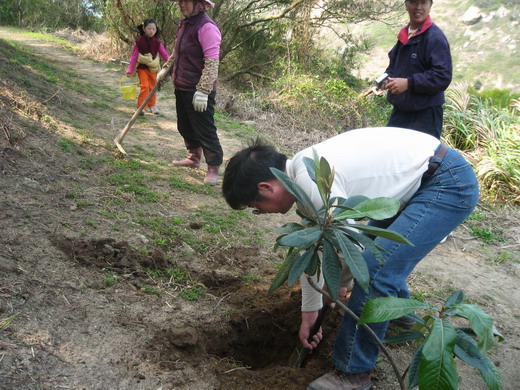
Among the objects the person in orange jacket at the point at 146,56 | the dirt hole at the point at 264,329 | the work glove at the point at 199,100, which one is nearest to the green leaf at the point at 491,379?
the dirt hole at the point at 264,329

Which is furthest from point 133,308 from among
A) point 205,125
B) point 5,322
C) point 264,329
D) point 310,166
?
point 205,125

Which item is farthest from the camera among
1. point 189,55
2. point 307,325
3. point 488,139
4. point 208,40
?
point 488,139

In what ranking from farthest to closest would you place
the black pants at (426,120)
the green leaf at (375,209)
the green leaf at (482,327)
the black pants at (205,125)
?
1. the black pants at (205,125)
2. the black pants at (426,120)
3. the green leaf at (375,209)
4. the green leaf at (482,327)

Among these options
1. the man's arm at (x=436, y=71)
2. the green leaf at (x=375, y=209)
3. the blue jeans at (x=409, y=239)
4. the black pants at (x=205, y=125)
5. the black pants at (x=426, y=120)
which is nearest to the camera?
the green leaf at (x=375, y=209)

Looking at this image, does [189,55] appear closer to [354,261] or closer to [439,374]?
[354,261]

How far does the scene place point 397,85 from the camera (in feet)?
11.5

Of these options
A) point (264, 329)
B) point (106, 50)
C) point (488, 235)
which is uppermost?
point (106, 50)

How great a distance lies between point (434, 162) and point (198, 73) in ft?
10.2

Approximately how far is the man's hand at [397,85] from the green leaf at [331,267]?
2.21m

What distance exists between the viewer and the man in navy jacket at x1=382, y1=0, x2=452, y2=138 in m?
3.45

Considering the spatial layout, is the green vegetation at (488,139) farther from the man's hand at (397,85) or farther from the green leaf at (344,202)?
the green leaf at (344,202)

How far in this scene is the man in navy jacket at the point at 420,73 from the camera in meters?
3.45

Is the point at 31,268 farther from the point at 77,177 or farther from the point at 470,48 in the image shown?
the point at 470,48

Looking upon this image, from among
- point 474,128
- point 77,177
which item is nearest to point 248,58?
point 474,128
